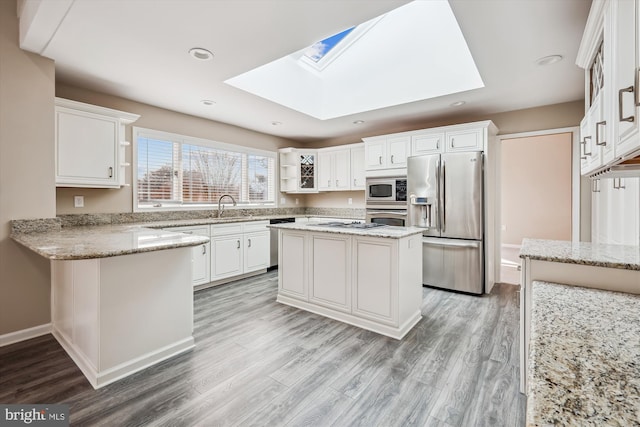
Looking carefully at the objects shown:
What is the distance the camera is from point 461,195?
3.91 meters

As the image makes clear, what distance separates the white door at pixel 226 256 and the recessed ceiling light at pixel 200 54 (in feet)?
7.55

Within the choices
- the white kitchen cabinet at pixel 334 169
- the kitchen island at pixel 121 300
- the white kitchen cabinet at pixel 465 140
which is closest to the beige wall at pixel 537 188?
the white kitchen cabinet at pixel 465 140

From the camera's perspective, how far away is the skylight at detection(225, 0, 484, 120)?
329cm

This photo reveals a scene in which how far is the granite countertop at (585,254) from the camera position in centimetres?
144

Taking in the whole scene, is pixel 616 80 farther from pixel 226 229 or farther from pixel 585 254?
pixel 226 229

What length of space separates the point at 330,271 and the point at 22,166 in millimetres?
2909

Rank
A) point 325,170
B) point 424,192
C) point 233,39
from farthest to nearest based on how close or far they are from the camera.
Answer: point 325,170, point 424,192, point 233,39

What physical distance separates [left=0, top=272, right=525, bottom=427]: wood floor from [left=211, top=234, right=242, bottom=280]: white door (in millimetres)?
1215

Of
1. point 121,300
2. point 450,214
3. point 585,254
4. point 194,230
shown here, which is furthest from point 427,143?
point 121,300

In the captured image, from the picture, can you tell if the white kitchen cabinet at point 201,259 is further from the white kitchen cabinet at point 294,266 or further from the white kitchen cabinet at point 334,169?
the white kitchen cabinet at point 334,169

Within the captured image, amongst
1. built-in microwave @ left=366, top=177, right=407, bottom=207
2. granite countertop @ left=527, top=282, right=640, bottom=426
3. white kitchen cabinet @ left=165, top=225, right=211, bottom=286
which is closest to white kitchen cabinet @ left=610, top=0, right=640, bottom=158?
granite countertop @ left=527, top=282, right=640, bottom=426

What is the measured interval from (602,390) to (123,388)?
2395 mm

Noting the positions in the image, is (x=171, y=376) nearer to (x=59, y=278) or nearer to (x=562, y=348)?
(x=59, y=278)

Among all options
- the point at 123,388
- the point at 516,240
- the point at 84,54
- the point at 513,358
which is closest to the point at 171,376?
the point at 123,388
